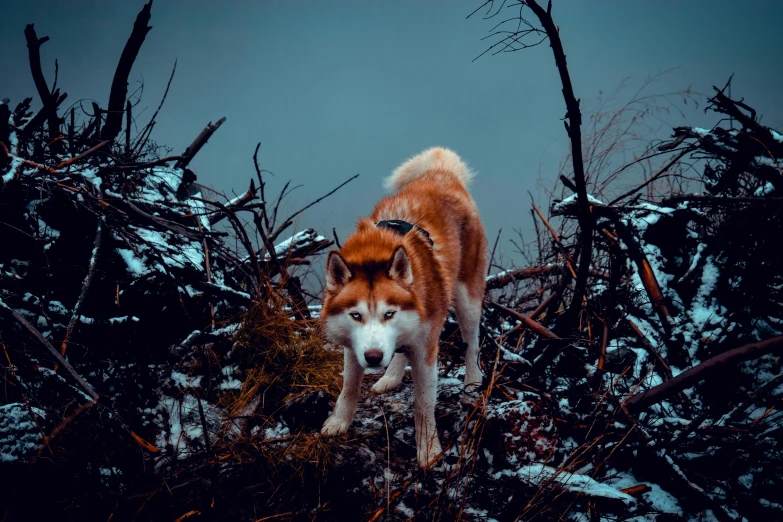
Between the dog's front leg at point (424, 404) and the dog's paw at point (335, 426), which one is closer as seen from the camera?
the dog's front leg at point (424, 404)

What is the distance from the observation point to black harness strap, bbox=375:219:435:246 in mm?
3438

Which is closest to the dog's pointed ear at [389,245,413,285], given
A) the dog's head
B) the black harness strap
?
the dog's head

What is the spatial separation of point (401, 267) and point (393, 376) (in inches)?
50.3

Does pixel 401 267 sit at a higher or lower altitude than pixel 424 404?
higher

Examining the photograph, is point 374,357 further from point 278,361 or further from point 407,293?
point 278,361

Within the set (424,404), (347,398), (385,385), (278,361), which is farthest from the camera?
(385,385)

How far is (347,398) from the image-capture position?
10.5ft

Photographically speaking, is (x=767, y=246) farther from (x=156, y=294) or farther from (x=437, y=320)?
(x=156, y=294)

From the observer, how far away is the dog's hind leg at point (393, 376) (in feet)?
12.6

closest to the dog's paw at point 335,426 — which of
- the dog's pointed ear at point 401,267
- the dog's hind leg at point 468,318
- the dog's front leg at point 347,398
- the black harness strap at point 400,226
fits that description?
the dog's front leg at point 347,398

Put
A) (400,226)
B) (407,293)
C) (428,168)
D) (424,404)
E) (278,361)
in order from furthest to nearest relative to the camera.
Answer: (428,168)
(278,361)
(400,226)
(424,404)
(407,293)

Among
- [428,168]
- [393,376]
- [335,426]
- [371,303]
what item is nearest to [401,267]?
[371,303]

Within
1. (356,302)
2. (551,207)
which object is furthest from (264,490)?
(551,207)

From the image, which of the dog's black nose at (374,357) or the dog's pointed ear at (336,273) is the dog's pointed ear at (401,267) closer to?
the dog's pointed ear at (336,273)
